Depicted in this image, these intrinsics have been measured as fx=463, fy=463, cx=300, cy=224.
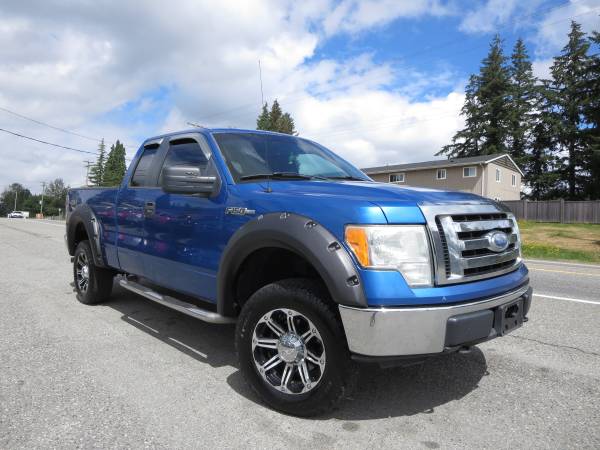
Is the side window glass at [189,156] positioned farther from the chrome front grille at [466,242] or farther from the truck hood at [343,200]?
the chrome front grille at [466,242]

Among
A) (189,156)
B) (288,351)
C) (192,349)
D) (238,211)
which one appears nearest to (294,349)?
(288,351)

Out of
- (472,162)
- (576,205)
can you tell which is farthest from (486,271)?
(472,162)

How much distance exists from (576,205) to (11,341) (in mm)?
34072

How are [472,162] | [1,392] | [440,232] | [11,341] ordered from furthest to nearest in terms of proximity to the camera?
1. [472,162]
2. [11,341]
3. [1,392]
4. [440,232]

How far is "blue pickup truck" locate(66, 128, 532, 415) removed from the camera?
96.0 inches

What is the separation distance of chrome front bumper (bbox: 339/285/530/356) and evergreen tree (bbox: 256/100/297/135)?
51.7m

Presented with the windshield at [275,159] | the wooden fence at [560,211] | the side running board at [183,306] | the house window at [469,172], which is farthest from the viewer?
the house window at [469,172]

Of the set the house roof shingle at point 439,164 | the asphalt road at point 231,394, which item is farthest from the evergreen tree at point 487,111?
the asphalt road at point 231,394

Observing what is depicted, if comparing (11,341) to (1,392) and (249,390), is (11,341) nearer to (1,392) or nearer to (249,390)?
(1,392)

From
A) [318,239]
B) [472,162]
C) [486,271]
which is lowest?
[486,271]

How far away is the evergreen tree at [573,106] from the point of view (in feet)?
159

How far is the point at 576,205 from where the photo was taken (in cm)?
3088

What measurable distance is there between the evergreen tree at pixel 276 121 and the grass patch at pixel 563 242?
31829 millimetres

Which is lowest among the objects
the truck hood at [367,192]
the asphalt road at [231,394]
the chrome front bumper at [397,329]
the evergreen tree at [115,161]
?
the asphalt road at [231,394]
